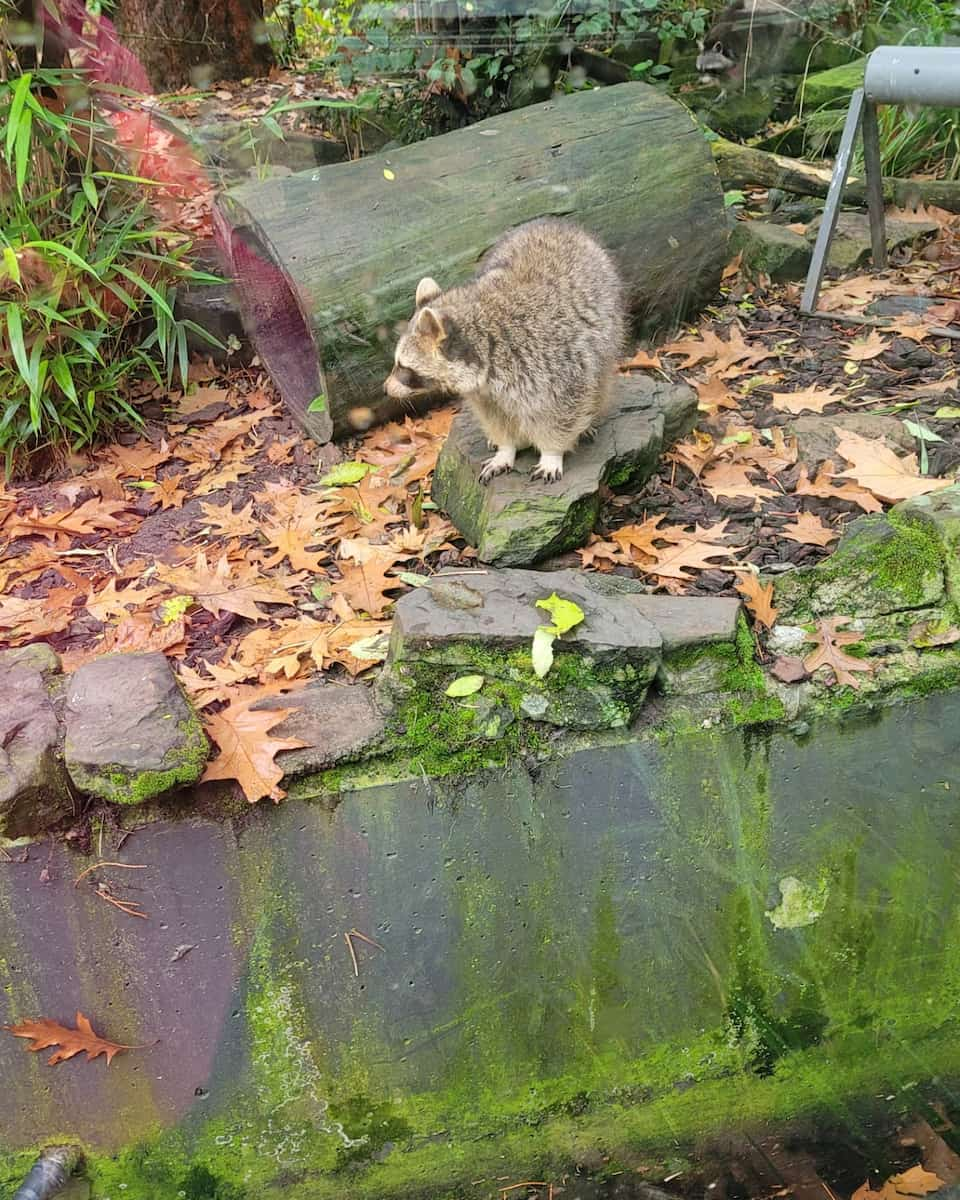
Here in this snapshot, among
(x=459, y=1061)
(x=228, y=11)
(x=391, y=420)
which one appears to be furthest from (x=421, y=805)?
(x=228, y=11)

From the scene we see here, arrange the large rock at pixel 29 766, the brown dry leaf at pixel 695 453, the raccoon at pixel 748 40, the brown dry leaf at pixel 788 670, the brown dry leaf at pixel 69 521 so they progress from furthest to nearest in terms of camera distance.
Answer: the raccoon at pixel 748 40 → the brown dry leaf at pixel 69 521 → the brown dry leaf at pixel 695 453 → the brown dry leaf at pixel 788 670 → the large rock at pixel 29 766

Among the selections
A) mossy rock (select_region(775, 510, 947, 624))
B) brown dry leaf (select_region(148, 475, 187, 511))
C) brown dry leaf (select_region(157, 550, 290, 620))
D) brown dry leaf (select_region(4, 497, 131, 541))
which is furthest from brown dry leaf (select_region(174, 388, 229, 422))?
mossy rock (select_region(775, 510, 947, 624))

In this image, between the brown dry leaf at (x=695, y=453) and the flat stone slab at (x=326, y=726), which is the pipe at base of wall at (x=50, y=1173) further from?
the brown dry leaf at (x=695, y=453)

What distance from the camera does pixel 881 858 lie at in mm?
2906

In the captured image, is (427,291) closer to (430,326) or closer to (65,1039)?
(430,326)

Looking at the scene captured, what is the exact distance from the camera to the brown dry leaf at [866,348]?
14.4ft

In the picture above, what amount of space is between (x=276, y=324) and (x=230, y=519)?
1223 mm

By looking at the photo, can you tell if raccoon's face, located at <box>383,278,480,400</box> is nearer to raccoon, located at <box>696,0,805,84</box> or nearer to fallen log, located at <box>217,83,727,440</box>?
fallen log, located at <box>217,83,727,440</box>

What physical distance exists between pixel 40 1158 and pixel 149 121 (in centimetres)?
397

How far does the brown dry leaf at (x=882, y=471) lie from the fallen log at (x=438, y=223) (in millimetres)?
1390

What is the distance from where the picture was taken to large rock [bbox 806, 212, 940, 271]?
17.3ft

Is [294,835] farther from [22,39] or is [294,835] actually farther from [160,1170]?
[22,39]

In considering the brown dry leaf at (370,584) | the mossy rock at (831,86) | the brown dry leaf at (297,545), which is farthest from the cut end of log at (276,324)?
the mossy rock at (831,86)

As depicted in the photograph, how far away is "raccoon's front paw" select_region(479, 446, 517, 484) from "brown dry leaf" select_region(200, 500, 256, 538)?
2.80ft
